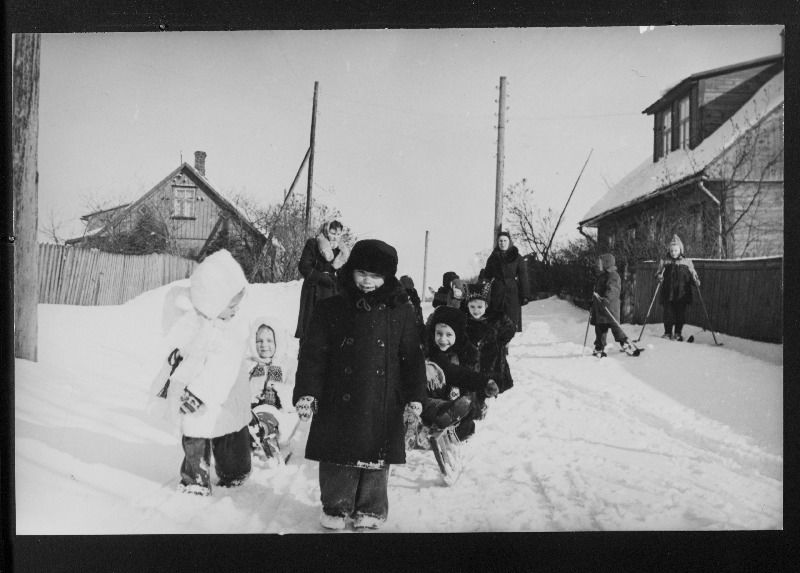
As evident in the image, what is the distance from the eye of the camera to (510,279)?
3.47m

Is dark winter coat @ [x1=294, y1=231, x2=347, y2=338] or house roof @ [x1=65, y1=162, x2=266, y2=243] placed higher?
house roof @ [x1=65, y1=162, x2=266, y2=243]

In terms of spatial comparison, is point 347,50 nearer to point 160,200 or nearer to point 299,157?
point 299,157

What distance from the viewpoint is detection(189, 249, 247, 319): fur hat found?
2.96 metres

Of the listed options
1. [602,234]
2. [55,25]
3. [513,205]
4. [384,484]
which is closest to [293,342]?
[384,484]

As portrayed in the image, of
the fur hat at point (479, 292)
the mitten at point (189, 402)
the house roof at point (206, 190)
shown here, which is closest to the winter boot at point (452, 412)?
the fur hat at point (479, 292)

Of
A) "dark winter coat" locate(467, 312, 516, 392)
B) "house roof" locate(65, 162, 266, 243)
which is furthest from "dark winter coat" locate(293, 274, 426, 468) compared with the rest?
"house roof" locate(65, 162, 266, 243)


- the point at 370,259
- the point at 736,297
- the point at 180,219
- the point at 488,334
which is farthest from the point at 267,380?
the point at 736,297

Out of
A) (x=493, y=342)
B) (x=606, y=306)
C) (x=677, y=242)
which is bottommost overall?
(x=493, y=342)

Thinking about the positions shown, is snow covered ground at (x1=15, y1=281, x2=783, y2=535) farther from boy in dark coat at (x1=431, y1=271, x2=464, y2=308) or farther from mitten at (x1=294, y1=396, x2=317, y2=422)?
mitten at (x1=294, y1=396, x2=317, y2=422)

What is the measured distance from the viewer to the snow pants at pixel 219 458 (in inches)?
119

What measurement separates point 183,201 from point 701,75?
122 inches

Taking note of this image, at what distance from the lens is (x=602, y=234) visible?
3.57 metres

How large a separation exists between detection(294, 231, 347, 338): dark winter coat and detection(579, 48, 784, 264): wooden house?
5.00 ft

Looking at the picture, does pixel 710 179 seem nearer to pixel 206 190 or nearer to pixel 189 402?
pixel 206 190
